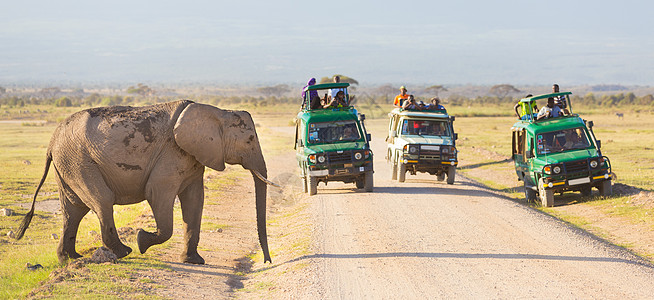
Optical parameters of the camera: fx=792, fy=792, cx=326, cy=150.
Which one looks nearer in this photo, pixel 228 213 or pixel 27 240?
pixel 27 240

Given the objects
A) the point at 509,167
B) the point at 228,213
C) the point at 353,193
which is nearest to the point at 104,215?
the point at 228,213

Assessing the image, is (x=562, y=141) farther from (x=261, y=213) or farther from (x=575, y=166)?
(x=261, y=213)

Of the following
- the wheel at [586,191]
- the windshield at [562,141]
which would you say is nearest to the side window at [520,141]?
the windshield at [562,141]

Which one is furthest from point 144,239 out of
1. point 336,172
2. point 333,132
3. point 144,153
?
point 333,132

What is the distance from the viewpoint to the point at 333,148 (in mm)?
21328

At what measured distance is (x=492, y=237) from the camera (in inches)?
584

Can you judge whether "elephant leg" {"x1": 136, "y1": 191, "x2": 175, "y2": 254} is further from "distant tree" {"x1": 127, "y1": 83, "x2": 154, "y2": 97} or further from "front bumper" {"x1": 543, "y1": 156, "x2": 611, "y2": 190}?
"distant tree" {"x1": 127, "y1": 83, "x2": 154, "y2": 97}

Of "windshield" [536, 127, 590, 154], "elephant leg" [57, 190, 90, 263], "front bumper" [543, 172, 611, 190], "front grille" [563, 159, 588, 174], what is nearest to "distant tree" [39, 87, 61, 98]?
"windshield" [536, 127, 590, 154]

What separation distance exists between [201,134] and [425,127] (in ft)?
42.6

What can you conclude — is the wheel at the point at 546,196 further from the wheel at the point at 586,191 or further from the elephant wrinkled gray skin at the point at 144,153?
the elephant wrinkled gray skin at the point at 144,153

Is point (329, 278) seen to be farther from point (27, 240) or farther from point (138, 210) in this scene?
point (138, 210)

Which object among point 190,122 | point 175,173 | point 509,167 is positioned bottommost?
point 509,167

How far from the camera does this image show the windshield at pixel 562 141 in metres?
20.4

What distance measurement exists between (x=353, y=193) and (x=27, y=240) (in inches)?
341
